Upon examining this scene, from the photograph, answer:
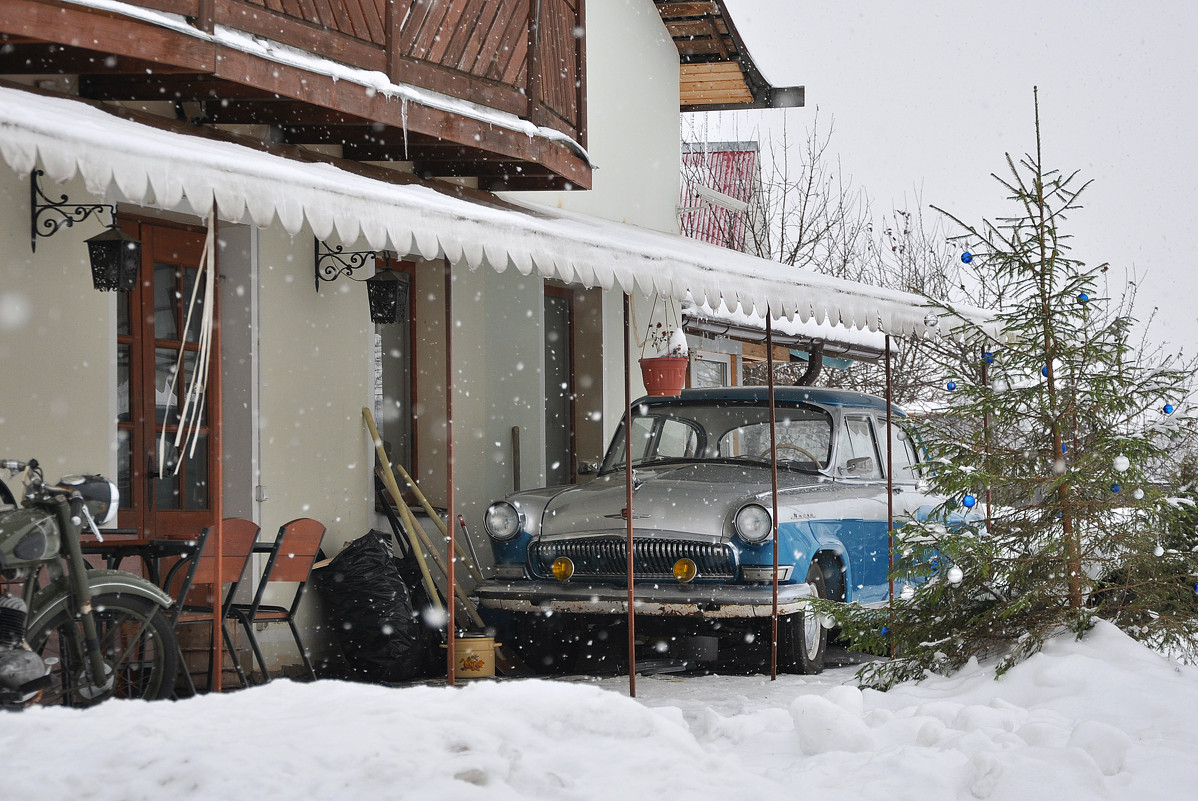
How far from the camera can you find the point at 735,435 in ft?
29.8

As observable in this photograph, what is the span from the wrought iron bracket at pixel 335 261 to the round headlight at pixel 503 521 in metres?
1.85

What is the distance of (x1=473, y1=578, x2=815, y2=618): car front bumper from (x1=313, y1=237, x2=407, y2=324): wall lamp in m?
2.01

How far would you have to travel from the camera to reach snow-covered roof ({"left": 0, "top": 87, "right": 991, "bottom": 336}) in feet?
14.2

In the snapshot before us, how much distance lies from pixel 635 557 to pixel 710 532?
0.48 metres

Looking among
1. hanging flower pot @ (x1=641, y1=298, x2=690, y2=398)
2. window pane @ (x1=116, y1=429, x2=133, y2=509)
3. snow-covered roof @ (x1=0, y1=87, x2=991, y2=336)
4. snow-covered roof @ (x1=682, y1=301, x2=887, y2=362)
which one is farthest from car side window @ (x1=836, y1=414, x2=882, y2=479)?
window pane @ (x1=116, y1=429, x2=133, y2=509)

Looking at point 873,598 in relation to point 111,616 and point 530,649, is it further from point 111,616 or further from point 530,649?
point 111,616

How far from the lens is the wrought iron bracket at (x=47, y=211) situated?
6449 millimetres

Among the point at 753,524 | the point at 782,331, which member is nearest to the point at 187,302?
the point at 753,524

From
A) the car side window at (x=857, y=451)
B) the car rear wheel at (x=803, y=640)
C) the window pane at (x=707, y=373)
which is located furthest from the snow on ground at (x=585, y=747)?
the window pane at (x=707, y=373)

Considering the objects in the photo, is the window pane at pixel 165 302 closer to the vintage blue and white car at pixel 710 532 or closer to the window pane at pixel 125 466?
the window pane at pixel 125 466

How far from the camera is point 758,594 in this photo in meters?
7.42

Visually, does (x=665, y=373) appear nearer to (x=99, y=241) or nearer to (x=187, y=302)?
Answer: (x=187, y=302)

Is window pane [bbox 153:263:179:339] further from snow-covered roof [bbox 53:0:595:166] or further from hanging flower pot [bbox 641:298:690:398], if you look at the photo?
hanging flower pot [bbox 641:298:690:398]

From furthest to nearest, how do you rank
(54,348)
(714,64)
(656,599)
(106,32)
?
(714,64)
(656,599)
(54,348)
(106,32)
